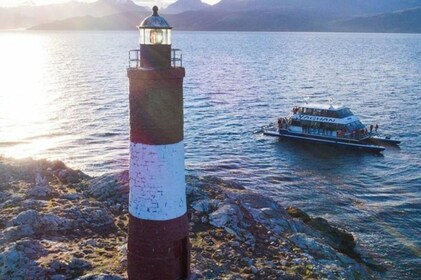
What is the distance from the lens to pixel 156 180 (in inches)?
590

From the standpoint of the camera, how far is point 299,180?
4481 centimetres

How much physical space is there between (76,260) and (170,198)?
5.60 m

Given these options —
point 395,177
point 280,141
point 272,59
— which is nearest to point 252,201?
point 395,177

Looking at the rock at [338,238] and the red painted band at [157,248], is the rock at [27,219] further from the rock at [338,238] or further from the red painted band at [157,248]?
the rock at [338,238]

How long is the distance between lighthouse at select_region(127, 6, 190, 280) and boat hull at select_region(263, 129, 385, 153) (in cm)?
4208

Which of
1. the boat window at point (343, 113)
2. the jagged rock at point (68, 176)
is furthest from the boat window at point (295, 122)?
the jagged rock at point (68, 176)

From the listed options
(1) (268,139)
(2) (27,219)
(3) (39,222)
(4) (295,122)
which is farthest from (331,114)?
(2) (27,219)

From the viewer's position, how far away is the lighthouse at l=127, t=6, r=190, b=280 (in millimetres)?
14492

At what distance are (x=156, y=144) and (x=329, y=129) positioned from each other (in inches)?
1815

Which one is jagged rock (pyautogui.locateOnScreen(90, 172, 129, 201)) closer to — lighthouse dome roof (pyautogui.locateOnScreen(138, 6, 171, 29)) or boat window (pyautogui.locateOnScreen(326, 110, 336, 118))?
lighthouse dome roof (pyautogui.locateOnScreen(138, 6, 171, 29))

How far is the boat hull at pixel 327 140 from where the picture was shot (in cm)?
5403

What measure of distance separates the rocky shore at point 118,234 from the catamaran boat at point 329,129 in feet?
94.5

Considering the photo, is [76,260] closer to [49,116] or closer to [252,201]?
[252,201]

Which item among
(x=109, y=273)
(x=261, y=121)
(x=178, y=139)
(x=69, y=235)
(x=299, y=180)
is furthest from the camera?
(x=261, y=121)
